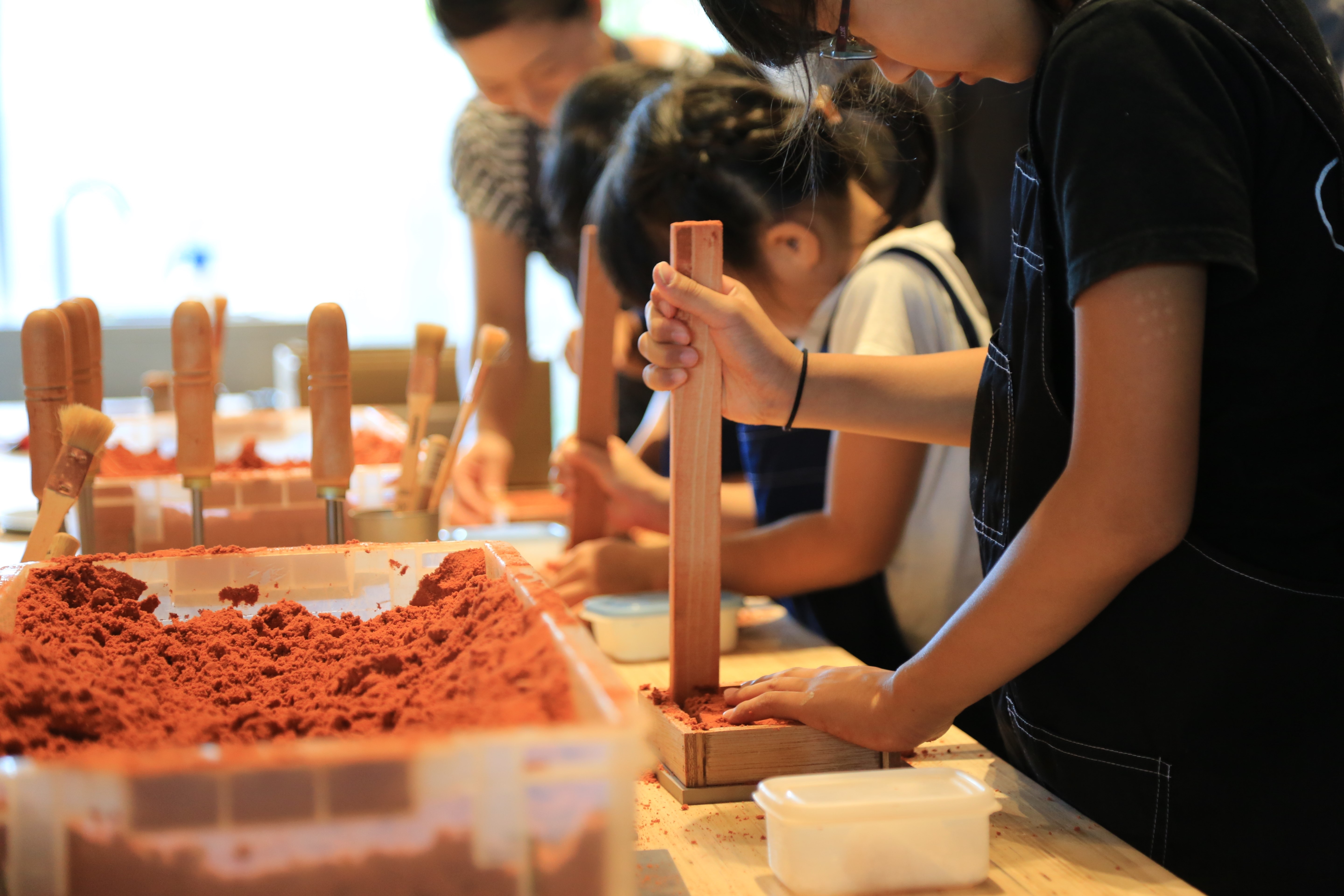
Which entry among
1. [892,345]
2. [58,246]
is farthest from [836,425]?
[58,246]

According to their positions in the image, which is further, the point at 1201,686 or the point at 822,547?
the point at 822,547

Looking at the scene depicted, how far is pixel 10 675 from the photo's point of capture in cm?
46

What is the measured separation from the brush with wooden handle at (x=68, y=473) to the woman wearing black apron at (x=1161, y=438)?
462 mm

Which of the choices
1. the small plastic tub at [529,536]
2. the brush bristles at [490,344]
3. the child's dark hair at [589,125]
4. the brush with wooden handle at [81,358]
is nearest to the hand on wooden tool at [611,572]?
the small plastic tub at [529,536]

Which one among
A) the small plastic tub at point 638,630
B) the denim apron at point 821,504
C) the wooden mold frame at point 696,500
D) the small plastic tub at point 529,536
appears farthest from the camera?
the small plastic tub at point 529,536

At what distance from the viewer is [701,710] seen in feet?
2.36

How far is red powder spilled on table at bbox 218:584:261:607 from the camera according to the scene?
0.65m

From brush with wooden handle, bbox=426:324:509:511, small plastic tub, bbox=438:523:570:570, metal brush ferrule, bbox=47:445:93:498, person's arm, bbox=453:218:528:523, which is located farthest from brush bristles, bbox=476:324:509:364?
person's arm, bbox=453:218:528:523

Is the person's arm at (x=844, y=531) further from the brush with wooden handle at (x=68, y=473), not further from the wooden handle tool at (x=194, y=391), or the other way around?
the brush with wooden handle at (x=68, y=473)

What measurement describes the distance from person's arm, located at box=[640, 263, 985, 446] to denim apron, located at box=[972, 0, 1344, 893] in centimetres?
20

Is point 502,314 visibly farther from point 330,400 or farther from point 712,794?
point 712,794

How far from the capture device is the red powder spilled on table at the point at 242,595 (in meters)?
0.65

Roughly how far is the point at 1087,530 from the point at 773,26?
415mm

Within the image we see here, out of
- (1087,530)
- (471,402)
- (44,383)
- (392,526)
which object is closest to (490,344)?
(471,402)
